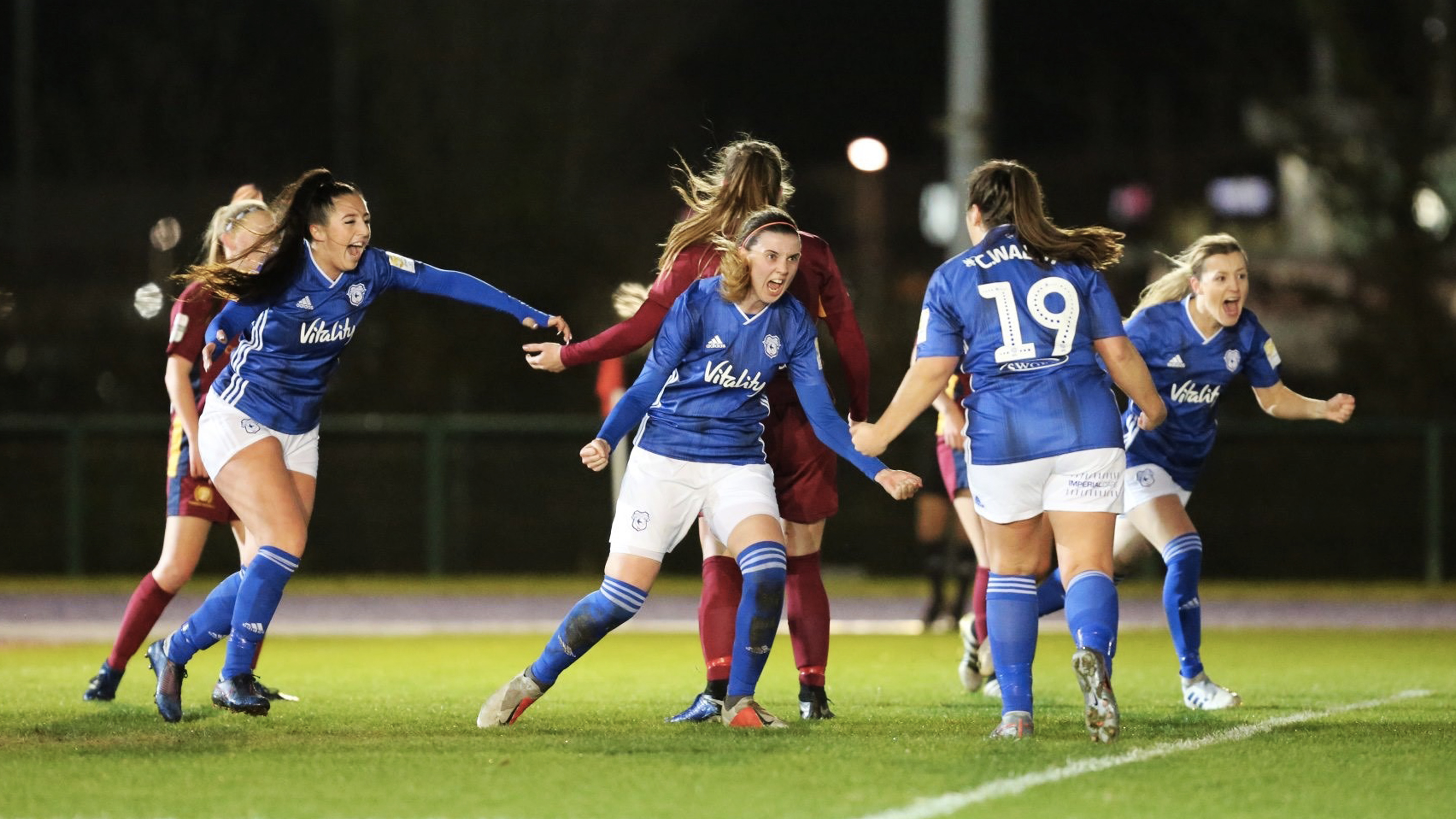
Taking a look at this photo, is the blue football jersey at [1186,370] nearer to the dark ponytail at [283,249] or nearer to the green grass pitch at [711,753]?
the green grass pitch at [711,753]

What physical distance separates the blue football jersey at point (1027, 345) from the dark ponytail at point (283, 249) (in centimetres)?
243

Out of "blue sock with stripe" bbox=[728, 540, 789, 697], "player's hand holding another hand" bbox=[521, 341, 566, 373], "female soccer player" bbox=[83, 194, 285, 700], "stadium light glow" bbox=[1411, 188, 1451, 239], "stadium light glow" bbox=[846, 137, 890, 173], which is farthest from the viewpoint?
"stadium light glow" bbox=[1411, 188, 1451, 239]

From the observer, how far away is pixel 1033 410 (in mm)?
6656

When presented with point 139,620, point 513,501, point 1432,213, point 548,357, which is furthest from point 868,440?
point 1432,213

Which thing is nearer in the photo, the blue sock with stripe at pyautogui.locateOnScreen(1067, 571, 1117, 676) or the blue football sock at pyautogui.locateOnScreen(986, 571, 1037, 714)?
the blue sock with stripe at pyautogui.locateOnScreen(1067, 571, 1117, 676)

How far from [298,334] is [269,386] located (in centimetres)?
24

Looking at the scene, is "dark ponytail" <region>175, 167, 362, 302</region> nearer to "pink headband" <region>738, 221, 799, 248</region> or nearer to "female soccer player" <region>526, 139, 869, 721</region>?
"female soccer player" <region>526, 139, 869, 721</region>

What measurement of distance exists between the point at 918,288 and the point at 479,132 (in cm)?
905

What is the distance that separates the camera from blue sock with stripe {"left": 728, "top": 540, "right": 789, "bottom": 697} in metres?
7.02

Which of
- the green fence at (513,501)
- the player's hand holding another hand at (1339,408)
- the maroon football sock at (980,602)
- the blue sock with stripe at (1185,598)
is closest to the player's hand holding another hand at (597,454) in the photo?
the maroon football sock at (980,602)

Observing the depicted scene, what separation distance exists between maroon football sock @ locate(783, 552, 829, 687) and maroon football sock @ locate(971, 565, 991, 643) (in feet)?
4.70

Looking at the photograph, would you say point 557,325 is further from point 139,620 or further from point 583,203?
point 583,203

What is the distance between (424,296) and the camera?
2438cm

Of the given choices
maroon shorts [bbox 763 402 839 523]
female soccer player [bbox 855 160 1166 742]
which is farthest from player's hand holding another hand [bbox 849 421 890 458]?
maroon shorts [bbox 763 402 839 523]
